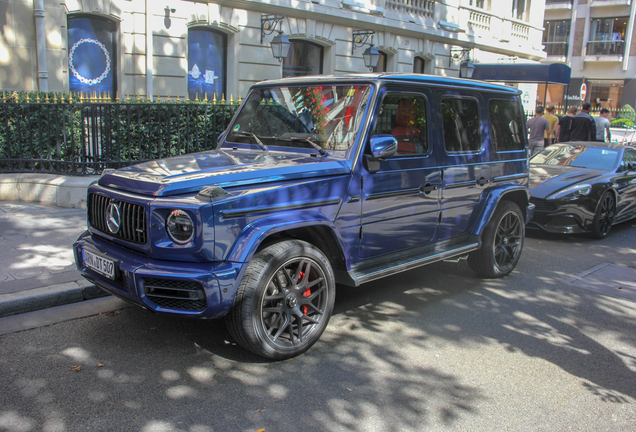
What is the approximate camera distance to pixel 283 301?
386cm

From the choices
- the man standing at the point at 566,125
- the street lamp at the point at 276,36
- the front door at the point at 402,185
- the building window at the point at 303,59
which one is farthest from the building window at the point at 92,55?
the man standing at the point at 566,125

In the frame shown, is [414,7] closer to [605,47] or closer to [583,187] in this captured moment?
[583,187]

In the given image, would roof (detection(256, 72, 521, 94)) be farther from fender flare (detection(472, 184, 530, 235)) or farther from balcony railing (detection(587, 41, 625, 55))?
balcony railing (detection(587, 41, 625, 55))

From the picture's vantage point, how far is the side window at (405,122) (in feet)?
15.0

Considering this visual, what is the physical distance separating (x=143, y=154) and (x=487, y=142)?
5.65 metres

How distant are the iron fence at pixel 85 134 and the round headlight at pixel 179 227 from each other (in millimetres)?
5483

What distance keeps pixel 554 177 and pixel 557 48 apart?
147ft

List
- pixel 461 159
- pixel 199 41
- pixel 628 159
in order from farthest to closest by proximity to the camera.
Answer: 1. pixel 199 41
2. pixel 628 159
3. pixel 461 159

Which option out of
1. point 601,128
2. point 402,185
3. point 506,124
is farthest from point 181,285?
point 601,128

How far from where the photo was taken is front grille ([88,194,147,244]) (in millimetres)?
3645

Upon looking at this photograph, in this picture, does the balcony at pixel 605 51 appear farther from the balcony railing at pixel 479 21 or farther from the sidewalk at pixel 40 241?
the sidewalk at pixel 40 241

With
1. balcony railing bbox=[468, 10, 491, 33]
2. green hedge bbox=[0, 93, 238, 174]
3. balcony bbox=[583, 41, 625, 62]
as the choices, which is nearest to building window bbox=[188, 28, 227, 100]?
green hedge bbox=[0, 93, 238, 174]

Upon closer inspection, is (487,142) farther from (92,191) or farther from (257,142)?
(92,191)

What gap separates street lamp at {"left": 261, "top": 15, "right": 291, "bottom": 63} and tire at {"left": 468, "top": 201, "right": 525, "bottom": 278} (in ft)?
34.3
